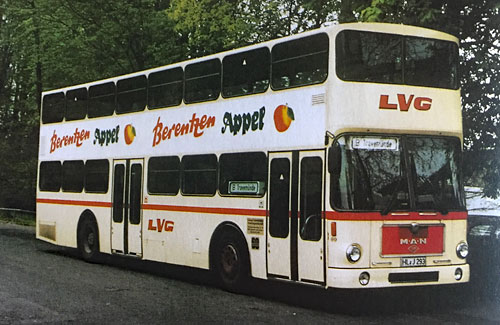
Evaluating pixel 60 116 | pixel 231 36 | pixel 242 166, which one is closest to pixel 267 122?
pixel 242 166

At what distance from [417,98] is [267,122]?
243cm

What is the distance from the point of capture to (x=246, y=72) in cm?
1391

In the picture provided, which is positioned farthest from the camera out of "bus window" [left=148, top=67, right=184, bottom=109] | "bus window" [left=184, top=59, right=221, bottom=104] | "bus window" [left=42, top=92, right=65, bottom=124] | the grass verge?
the grass verge

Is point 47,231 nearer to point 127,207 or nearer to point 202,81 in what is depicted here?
point 127,207

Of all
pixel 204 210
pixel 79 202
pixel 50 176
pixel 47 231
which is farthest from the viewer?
pixel 50 176

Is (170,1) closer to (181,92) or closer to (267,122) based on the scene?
(181,92)

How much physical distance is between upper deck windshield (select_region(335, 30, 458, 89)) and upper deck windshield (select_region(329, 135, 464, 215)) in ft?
2.92

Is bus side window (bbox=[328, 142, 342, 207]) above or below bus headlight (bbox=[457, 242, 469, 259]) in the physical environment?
above

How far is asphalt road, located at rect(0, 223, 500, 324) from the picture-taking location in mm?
10906

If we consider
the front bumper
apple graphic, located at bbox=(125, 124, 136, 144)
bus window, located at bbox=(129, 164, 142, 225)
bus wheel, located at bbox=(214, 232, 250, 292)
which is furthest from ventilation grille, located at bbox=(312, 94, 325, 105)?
apple graphic, located at bbox=(125, 124, 136, 144)

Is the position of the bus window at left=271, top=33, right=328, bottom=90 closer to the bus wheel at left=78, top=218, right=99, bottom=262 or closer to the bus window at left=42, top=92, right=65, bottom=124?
the bus wheel at left=78, top=218, right=99, bottom=262

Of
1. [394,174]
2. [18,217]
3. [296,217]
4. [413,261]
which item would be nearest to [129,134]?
[296,217]

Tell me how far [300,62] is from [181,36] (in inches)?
657

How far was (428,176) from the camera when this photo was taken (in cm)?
1191
